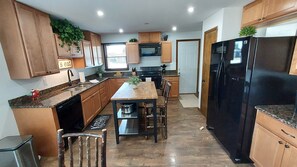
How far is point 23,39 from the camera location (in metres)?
1.98

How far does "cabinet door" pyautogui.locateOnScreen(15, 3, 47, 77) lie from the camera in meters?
1.97

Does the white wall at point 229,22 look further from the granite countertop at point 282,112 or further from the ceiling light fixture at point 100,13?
the ceiling light fixture at point 100,13

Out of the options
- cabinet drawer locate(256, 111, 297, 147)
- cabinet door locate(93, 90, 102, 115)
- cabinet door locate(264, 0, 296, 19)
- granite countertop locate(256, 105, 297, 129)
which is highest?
cabinet door locate(264, 0, 296, 19)

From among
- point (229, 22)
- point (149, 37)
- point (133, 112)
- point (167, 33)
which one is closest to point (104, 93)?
point (133, 112)

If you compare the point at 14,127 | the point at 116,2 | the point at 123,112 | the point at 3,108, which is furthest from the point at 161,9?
the point at 14,127

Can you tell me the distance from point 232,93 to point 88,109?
Answer: 2.96 m

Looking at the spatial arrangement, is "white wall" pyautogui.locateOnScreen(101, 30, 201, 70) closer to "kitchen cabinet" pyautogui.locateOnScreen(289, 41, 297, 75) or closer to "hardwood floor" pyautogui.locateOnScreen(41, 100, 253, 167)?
"hardwood floor" pyautogui.locateOnScreen(41, 100, 253, 167)

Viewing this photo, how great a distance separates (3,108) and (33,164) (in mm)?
930

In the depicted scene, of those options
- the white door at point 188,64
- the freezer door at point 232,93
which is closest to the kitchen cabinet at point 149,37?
the white door at point 188,64

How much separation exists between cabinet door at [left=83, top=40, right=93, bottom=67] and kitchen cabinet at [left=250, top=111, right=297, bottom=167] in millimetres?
3864

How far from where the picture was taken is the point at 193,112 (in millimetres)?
3719

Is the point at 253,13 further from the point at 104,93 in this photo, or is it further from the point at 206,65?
the point at 104,93

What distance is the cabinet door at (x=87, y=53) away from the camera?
3.64m

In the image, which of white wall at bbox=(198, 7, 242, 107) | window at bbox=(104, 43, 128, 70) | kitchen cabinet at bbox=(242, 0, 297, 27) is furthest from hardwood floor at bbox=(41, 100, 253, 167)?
window at bbox=(104, 43, 128, 70)
